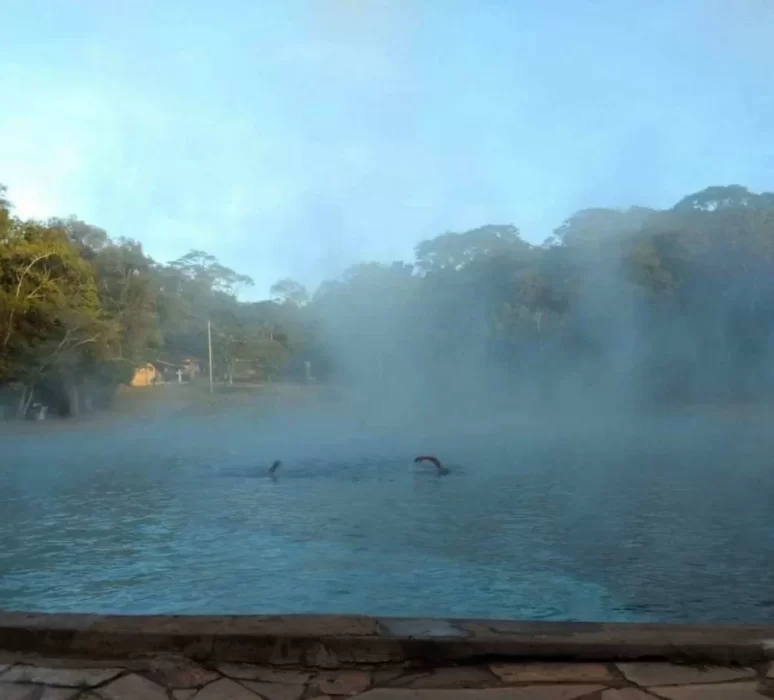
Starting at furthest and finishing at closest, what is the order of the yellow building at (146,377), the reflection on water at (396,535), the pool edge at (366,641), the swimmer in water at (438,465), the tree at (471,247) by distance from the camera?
the yellow building at (146,377) < the tree at (471,247) < the swimmer in water at (438,465) < the reflection on water at (396,535) < the pool edge at (366,641)

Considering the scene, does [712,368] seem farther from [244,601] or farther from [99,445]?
[244,601]

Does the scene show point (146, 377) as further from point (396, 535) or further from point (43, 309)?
point (396, 535)

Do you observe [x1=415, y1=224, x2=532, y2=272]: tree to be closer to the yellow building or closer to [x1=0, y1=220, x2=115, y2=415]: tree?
[x1=0, y1=220, x2=115, y2=415]: tree

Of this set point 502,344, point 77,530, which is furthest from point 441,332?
point 77,530

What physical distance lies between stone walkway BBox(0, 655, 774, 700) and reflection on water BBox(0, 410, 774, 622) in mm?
1484

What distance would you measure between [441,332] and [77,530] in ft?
52.3

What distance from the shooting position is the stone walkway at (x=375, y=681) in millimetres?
2164

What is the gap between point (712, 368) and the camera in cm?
1988

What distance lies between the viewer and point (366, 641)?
2383 millimetres

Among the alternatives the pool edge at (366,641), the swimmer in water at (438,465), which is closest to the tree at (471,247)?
the swimmer in water at (438,465)

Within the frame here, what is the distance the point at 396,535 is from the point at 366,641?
10.8 feet

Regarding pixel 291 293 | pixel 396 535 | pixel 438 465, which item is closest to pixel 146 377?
pixel 291 293

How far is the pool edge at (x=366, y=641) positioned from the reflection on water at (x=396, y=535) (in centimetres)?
134

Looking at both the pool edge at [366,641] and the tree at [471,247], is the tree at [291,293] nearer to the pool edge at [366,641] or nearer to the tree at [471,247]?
the tree at [471,247]
